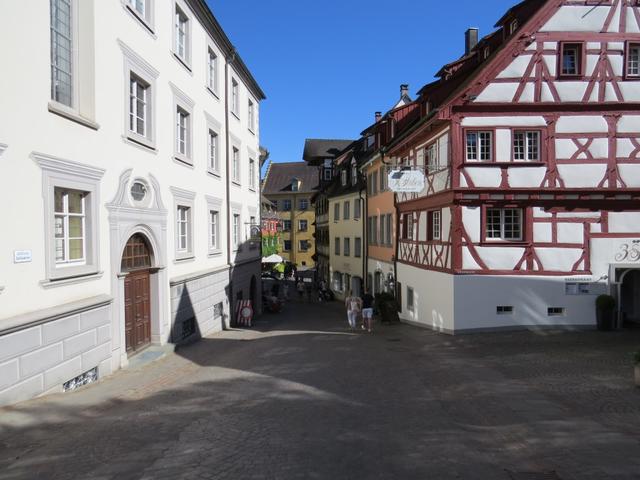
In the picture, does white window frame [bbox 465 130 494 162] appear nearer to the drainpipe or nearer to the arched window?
the drainpipe

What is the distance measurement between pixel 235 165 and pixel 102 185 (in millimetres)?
13025

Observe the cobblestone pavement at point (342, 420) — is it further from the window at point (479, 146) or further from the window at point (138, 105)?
the window at point (479, 146)

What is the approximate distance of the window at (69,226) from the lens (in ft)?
30.0

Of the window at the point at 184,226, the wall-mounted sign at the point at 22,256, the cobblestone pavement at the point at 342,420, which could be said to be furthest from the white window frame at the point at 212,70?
the wall-mounted sign at the point at 22,256

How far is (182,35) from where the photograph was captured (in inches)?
626

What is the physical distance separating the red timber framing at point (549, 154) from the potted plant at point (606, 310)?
38.8 inches

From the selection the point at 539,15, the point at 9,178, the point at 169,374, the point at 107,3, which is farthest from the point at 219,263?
the point at 539,15

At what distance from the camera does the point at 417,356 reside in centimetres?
1330

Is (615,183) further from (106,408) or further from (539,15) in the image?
(106,408)

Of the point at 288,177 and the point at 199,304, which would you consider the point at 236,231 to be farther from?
the point at 288,177

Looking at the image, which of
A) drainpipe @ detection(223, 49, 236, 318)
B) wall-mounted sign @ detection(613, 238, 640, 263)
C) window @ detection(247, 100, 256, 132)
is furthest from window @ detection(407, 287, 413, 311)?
window @ detection(247, 100, 256, 132)

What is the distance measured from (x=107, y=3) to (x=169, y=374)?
7.85 metres

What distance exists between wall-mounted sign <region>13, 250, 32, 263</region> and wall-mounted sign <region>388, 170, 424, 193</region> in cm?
1056

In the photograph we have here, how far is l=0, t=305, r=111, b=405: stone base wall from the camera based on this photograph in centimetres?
744
